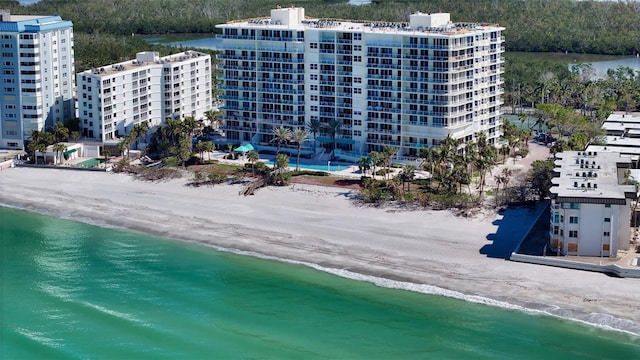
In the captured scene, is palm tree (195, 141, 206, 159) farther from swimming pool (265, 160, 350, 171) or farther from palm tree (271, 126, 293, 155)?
palm tree (271, 126, 293, 155)

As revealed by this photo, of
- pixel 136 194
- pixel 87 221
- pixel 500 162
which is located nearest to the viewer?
pixel 87 221

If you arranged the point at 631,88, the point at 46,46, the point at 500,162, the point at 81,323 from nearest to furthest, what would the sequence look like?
the point at 81,323, the point at 500,162, the point at 46,46, the point at 631,88

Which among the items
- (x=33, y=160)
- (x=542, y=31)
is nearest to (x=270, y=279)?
(x=33, y=160)

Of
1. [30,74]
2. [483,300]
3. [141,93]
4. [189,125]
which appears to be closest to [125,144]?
[189,125]

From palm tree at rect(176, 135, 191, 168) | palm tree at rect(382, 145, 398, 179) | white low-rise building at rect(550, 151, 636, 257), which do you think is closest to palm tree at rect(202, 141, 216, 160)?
palm tree at rect(176, 135, 191, 168)

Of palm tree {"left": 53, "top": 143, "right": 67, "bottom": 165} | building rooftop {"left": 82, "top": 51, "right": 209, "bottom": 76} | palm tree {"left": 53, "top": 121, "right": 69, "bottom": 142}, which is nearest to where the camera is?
palm tree {"left": 53, "top": 143, "right": 67, "bottom": 165}

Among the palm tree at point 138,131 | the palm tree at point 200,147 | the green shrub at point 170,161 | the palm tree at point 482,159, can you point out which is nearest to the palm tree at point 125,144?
the palm tree at point 138,131

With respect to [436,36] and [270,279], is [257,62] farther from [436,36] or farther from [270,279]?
[270,279]
